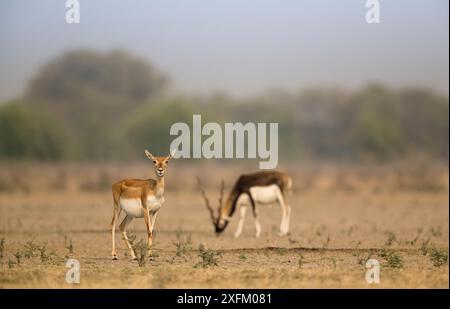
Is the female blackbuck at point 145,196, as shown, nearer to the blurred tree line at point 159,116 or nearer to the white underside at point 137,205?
the white underside at point 137,205

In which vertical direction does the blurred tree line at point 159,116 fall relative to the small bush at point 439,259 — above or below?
above

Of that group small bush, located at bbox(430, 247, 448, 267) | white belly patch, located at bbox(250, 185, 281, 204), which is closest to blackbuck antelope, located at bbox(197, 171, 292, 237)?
white belly patch, located at bbox(250, 185, 281, 204)

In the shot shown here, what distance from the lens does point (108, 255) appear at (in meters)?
12.7

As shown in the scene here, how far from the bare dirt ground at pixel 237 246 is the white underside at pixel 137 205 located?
67 centimetres

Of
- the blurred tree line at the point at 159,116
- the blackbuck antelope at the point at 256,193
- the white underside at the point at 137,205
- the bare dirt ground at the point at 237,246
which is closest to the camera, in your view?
the bare dirt ground at the point at 237,246

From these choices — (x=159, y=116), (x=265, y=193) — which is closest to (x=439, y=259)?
(x=265, y=193)

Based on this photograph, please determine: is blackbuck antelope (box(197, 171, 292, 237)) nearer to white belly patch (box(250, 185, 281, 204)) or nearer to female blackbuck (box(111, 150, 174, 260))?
white belly patch (box(250, 185, 281, 204))

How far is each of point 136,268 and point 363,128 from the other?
48504mm

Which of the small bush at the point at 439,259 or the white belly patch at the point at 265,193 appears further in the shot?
the white belly patch at the point at 265,193

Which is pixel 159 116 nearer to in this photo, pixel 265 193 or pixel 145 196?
pixel 265 193

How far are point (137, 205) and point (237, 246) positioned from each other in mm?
2913

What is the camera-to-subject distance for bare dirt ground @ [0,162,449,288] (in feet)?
33.6

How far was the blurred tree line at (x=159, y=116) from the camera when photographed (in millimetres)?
53594

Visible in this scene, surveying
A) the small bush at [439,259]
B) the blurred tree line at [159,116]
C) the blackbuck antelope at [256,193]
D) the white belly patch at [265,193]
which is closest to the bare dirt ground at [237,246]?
the small bush at [439,259]
